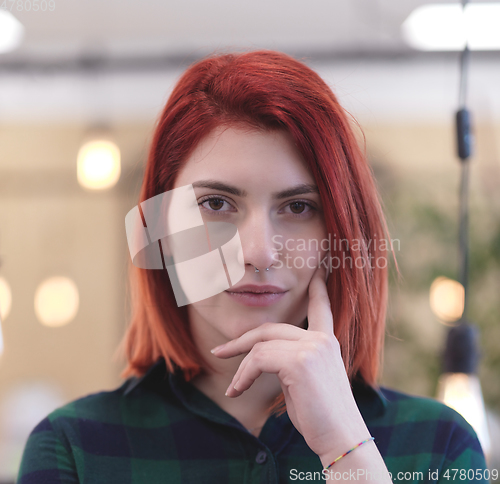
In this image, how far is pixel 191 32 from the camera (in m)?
2.57

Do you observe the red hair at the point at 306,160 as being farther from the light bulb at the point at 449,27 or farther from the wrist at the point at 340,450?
the light bulb at the point at 449,27

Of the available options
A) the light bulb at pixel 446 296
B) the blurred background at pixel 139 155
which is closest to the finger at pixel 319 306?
the blurred background at pixel 139 155

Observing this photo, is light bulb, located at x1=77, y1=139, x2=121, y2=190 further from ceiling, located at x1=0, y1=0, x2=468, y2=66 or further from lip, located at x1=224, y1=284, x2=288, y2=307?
lip, located at x1=224, y1=284, x2=288, y2=307

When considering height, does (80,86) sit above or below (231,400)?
above

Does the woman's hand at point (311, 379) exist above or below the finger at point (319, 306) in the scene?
below

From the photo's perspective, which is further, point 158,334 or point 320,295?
point 158,334

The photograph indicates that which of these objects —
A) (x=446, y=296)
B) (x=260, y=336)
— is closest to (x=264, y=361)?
(x=260, y=336)

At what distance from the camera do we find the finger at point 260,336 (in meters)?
0.74

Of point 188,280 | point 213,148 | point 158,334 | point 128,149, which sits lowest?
point 158,334

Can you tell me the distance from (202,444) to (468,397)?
748 mm

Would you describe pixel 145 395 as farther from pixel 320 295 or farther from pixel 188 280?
pixel 320 295

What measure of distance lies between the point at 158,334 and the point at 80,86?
2733 millimetres

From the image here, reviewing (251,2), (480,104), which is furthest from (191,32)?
(480,104)

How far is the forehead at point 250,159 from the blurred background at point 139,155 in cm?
169
